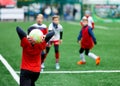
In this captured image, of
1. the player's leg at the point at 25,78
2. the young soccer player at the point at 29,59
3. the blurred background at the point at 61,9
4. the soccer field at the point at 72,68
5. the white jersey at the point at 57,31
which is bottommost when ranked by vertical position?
the blurred background at the point at 61,9

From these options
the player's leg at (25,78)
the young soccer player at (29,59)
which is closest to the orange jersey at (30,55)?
the young soccer player at (29,59)

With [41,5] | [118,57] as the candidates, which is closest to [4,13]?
[41,5]

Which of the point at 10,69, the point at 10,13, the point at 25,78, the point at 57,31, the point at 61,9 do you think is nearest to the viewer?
the point at 25,78

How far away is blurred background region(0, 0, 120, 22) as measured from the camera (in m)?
55.8

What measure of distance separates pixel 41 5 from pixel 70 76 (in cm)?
4716

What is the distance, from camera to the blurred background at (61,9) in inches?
2196

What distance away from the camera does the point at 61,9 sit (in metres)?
61.2

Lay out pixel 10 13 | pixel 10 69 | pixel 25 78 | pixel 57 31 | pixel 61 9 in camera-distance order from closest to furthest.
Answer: pixel 25 78
pixel 10 69
pixel 57 31
pixel 10 13
pixel 61 9

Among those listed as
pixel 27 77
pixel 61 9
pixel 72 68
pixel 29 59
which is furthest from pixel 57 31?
pixel 61 9

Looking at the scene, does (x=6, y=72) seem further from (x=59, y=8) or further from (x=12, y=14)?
(x=59, y=8)

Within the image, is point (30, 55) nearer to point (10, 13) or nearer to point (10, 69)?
point (10, 69)

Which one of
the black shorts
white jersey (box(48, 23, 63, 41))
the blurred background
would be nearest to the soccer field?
white jersey (box(48, 23, 63, 41))

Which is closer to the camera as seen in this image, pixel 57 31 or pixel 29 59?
pixel 29 59

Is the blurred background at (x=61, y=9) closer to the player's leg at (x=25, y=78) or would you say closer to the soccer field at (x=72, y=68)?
the soccer field at (x=72, y=68)
